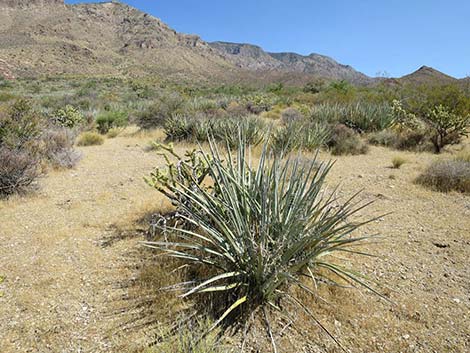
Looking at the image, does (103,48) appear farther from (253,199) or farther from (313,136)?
(253,199)

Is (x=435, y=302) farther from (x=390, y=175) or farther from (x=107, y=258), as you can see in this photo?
(x=390, y=175)

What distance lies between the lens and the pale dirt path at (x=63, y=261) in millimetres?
2229

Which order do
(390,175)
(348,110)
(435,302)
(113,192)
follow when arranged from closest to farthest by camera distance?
(435,302)
(113,192)
(390,175)
(348,110)

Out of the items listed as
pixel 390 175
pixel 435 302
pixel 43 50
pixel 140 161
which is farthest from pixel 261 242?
pixel 43 50

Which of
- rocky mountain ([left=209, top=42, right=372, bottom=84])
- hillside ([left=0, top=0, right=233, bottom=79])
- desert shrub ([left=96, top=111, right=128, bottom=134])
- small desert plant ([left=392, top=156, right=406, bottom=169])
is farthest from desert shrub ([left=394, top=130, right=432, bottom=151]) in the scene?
rocky mountain ([left=209, top=42, right=372, bottom=84])

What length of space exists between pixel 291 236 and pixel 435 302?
1518mm

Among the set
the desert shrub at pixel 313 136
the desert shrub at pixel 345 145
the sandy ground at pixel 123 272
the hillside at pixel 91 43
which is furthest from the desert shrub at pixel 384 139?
the hillside at pixel 91 43

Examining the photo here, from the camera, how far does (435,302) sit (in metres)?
2.58

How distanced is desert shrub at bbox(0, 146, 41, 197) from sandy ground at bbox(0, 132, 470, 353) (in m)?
0.26

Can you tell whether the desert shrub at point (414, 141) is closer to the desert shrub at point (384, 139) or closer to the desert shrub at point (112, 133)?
the desert shrub at point (384, 139)

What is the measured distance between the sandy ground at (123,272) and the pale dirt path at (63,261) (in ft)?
0.03

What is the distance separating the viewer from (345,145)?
8.43 meters

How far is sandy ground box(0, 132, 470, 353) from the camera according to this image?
2191mm

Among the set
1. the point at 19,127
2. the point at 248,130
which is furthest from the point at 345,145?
the point at 19,127
